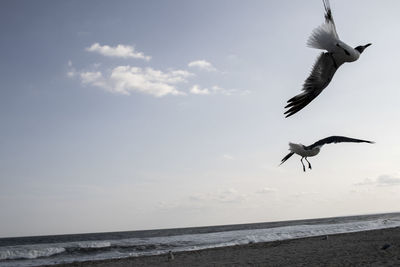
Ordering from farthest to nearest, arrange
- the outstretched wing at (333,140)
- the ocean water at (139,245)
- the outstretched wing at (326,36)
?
the ocean water at (139,245) → the outstretched wing at (333,140) → the outstretched wing at (326,36)

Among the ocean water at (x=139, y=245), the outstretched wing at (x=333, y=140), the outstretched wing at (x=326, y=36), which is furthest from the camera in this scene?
the ocean water at (x=139, y=245)

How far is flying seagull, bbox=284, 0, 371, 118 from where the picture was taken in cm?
420

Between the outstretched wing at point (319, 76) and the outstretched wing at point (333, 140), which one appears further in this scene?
the outstretched wing at point (333, 140)

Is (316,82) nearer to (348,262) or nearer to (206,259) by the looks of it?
(348,262)

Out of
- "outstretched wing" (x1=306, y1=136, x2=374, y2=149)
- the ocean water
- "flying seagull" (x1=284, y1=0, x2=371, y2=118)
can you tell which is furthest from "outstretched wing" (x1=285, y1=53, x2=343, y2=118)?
the ocean water

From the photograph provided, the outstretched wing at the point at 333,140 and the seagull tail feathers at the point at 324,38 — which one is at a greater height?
the seagull tail feathers at the point at 324,38

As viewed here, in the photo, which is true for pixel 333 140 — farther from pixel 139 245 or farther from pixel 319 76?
pixel 139 245

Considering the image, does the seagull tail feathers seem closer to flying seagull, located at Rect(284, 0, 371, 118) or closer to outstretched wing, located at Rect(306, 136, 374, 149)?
flying seagull, located at Rect(284, 0, 371, 118)

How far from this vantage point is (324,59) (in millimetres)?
4699

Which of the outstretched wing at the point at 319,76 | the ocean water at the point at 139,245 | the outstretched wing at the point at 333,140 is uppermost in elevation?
the outstretched wing at the point at 319,76

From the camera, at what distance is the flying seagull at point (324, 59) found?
420cm

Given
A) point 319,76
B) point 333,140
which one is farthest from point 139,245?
point 319,76

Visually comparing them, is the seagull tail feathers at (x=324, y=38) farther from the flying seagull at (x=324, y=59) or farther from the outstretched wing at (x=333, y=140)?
the outstretched wing at (x=333, y=140)

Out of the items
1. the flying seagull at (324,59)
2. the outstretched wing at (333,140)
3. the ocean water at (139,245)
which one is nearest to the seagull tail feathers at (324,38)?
the flying seagull at (324,59)
